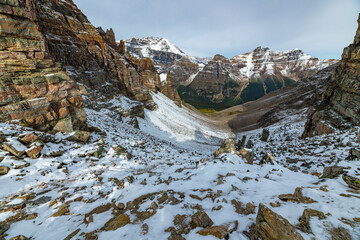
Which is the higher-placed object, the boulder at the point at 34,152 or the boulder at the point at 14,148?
the boulder at the point at 14,148

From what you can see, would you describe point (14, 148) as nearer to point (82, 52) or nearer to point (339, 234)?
point (339, 234)

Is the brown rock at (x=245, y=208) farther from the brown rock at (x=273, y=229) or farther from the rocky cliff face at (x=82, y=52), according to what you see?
the rocky cliff face at (x=82, y=52)

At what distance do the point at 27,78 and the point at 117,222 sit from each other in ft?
46.0

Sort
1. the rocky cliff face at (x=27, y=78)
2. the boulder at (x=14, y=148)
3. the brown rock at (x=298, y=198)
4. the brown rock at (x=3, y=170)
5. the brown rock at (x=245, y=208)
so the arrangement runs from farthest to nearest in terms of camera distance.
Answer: the rocky cliff face at (x=27, y=78) → the boulder at (x=14, y=148) → the brown rock at (x=3, y=170) → the brown rock at (x=245, y=208) → the brown rock at (x=298, y=198)

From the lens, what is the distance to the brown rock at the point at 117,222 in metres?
3.88

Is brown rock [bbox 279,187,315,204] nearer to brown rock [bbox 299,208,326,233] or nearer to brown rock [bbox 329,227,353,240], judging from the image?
brown rock [bbox 299,208,326,233]

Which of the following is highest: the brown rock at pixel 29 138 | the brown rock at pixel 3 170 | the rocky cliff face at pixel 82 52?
the rocky cliff face at pixel 82 52

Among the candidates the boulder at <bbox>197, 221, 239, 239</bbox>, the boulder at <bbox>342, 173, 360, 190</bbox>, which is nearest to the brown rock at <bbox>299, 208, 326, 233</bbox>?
the boulder at <bbox>197, 221, 239, 239</bbox>

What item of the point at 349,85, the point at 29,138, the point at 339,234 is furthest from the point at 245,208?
the point at 349,85

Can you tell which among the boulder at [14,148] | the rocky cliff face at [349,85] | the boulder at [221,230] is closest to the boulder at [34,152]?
the boulder at [14,148]

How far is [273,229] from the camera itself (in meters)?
2.76

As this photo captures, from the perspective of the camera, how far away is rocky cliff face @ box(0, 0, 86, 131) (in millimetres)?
10984

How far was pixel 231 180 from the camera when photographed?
6.41 metres

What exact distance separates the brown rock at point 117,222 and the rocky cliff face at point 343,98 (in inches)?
943
